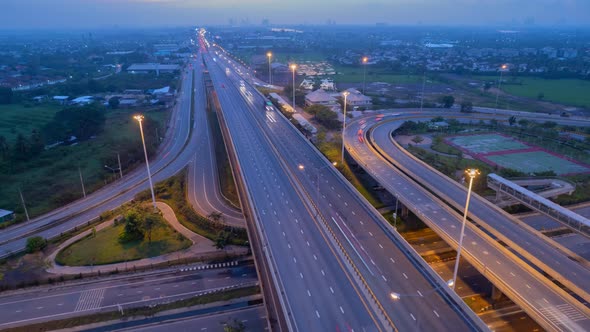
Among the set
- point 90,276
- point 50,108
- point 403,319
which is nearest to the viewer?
Result: point 403,319

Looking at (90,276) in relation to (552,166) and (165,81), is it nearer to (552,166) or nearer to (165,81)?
(552,166)

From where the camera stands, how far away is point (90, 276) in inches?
1391

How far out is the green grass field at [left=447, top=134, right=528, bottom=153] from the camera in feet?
223

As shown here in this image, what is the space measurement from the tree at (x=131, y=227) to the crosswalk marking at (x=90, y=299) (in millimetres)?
7705

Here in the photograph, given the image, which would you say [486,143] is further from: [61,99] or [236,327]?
[61,99]

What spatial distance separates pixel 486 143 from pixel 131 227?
213 ft

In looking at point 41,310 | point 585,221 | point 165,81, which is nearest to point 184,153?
point 41,310

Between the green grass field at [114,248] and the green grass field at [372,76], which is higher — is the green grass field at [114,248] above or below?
below

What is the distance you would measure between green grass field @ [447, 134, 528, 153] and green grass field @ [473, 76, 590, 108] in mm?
47917

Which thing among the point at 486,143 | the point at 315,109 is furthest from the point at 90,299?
the point at 486,143

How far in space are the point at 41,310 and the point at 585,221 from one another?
49710 millimetres

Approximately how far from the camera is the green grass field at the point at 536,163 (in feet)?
190

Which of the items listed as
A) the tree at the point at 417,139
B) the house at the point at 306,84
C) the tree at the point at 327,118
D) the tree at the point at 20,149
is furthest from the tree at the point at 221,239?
the house at the point at 306,84

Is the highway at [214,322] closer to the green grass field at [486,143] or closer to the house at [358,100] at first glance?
the green grass field at [486,143]
